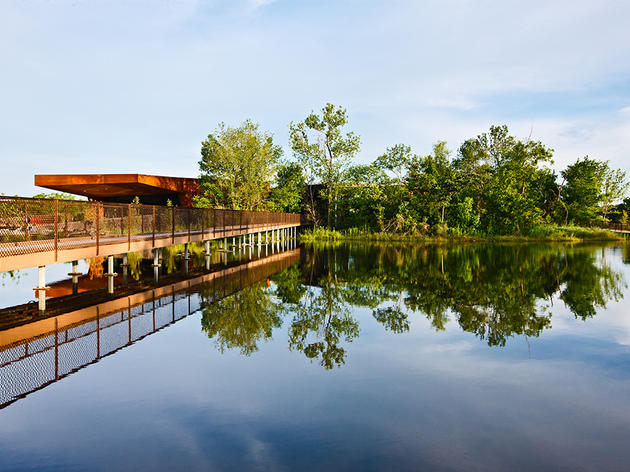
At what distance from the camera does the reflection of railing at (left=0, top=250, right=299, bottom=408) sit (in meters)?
5.70

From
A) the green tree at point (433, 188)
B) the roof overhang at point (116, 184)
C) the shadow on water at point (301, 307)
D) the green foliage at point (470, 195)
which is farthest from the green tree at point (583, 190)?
the roof overhang at point (116, 184)

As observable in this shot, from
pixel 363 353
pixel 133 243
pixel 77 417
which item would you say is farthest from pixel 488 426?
pixel 133 243

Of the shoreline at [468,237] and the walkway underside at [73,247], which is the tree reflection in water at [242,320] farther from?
the shoreline at [468,237]

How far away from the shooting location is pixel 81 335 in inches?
287

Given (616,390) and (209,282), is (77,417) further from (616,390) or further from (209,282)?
(209,282)

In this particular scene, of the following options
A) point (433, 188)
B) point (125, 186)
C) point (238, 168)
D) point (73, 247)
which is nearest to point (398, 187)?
point (433, 188)

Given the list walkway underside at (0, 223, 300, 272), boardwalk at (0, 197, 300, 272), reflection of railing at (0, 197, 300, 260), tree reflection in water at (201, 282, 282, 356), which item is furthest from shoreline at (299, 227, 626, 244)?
tree reflection in water at (201, 282, 282, 356)

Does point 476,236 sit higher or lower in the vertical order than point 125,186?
lower

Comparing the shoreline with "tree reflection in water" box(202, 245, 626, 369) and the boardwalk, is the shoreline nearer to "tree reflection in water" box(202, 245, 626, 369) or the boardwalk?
the boardwalk

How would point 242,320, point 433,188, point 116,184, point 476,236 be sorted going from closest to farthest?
point 242,320 → point 116,184 → point 476,236 → point 433,188

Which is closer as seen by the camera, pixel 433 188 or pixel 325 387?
pixel 325 387

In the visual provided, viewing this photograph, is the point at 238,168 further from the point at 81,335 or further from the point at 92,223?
the point at 81,335

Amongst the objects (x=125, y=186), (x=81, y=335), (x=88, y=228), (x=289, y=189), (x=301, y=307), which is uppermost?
(x=289, y=189)

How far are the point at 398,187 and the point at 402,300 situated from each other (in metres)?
28.6
